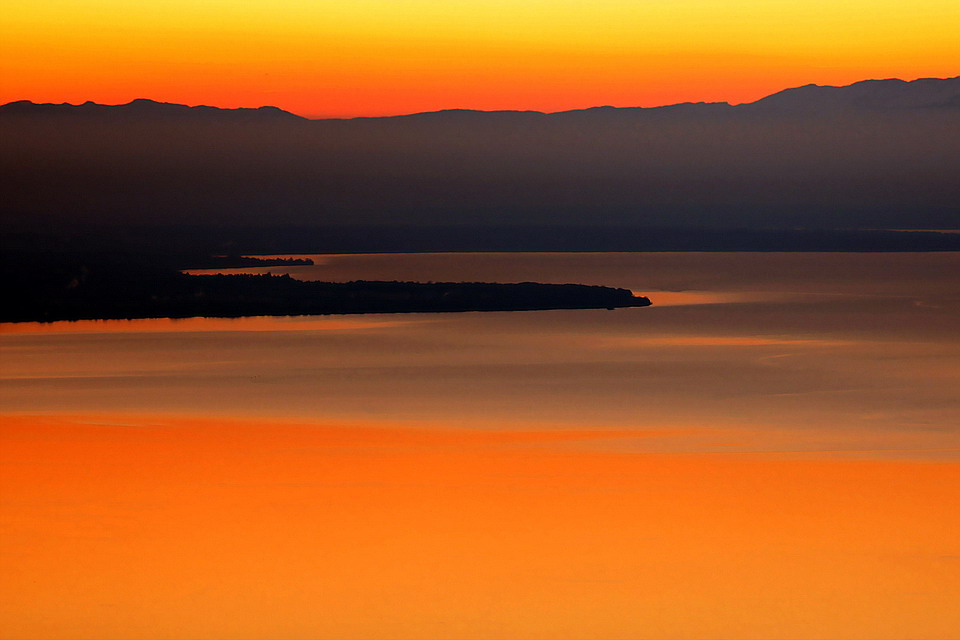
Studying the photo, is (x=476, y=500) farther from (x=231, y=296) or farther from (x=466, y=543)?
(x=231, y=296)

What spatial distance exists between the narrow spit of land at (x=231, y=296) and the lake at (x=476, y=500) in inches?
473

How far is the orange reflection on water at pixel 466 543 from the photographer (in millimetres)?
7426

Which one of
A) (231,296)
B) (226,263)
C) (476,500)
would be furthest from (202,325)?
(226,263)

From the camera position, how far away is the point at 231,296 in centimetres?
3800

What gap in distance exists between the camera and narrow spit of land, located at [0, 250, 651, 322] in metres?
34.8

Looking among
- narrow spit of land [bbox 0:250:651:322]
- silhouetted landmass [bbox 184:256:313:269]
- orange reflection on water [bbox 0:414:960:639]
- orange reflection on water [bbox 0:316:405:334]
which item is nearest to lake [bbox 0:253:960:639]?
orange reflection on water [bbox 0:414:960:639]

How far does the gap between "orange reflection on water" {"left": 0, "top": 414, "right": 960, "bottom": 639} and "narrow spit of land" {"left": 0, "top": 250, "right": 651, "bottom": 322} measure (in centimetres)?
2205

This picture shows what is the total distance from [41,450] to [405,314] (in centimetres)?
2448

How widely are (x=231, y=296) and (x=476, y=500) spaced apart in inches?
1117

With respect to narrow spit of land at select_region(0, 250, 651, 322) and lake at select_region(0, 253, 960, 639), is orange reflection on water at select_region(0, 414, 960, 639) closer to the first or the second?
lake at select_region(0, 253, 960, 639)

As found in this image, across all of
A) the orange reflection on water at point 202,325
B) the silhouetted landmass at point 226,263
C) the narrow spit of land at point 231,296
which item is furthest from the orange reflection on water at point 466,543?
the silhouetted landmass at point 226,263

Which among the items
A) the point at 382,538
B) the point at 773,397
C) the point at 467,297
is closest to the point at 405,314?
the point at 467,297

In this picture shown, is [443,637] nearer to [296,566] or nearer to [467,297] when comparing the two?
[296,566]

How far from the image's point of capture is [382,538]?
9227 mm
